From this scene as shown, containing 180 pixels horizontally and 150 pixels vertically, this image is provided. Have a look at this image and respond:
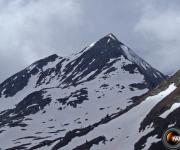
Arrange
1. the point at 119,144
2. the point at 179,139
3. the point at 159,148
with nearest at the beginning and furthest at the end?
the point at 179,139, the point at 159,148, the point at 119,144

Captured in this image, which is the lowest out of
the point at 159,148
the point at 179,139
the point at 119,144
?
the point at 179,139

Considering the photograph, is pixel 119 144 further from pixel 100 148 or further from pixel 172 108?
pixel 172 108

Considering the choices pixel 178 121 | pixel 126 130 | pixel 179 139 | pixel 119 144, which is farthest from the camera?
pixel 126 130

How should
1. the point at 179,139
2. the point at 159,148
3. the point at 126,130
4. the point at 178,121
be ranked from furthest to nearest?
1. the point at 126,130
2. the point at 178,121
3. the point at 159,148
4. the point at 179,139

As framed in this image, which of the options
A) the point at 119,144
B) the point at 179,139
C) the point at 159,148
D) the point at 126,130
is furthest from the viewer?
the point at 126,130

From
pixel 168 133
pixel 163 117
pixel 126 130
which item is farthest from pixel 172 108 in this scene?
pixel 168 133

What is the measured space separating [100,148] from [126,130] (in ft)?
48.9

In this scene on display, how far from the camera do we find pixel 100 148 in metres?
186

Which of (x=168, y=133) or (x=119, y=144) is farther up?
(x=119, y=144)

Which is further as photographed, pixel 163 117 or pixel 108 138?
pixel 108 138

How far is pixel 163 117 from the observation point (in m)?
183

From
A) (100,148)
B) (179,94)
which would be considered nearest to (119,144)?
(100,148)

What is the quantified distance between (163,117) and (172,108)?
274 inches

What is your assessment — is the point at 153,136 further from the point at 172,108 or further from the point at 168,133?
the point at 168,133
